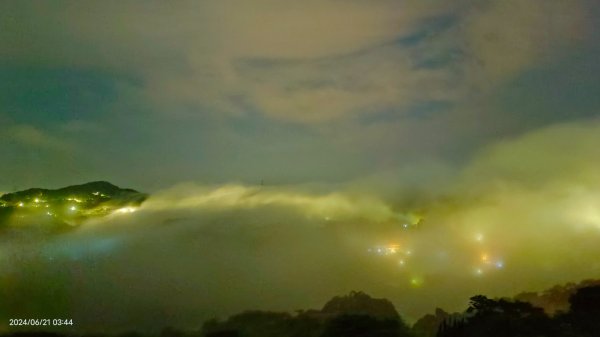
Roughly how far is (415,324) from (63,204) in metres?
20.2

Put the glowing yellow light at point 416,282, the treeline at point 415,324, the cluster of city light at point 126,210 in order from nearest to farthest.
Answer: the treeline at point 415,324 → the glowing yellow light at point 416,282 → the cluster of city light at point 126,210

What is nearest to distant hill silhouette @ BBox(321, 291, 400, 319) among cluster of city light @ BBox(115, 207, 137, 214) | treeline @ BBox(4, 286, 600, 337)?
treeline @ BBox(4, 286, 600, 337)

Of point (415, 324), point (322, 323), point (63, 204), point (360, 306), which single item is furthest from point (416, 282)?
point (63, 204)

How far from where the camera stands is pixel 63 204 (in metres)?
28.2

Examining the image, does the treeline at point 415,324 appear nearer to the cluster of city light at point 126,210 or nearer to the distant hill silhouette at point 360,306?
the distant hill silhouette at point 360,306

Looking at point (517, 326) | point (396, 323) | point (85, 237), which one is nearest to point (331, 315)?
point (396, 323)

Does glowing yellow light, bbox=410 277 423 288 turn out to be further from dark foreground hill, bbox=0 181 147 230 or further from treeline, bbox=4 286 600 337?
dark foreground hill, bbox=0 181 147 230

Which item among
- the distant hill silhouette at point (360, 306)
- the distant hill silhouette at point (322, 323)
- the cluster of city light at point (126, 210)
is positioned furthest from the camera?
the cluster of city light at point (126, 210)

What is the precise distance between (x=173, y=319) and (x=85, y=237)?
807cm

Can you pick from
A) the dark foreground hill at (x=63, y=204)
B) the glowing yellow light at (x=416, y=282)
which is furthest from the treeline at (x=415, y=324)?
the dark foreground hill at (x=63, y=204)

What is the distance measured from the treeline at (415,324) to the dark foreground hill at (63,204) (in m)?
9.10

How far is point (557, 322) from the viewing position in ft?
62.3

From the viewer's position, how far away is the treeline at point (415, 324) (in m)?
18.6

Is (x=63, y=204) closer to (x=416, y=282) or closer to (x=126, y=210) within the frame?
(x=126, y=210)
